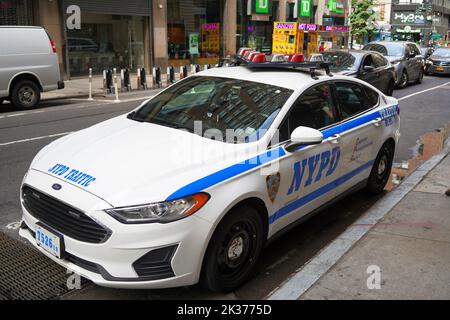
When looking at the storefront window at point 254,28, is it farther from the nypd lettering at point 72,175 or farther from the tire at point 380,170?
the nypd lettering at point 72,175

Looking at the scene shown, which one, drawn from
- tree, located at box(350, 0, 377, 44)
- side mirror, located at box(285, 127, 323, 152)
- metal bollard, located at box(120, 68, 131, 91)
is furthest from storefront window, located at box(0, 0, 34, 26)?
tree, located at box(350, 0, 377, 44)

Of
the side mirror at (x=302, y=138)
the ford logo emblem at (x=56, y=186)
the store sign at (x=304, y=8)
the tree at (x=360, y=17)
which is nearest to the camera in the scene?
the ford logo emblem at (x=56, y=186)

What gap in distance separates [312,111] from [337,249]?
1259 millimetres

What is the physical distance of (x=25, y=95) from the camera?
12945 mm

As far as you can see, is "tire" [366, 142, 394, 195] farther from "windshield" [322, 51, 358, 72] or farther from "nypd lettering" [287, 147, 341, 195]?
"windshield" [322, 51, 358, 72]

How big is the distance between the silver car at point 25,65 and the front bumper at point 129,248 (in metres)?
10.5

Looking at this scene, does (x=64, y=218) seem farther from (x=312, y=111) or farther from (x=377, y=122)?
(x=377, y=122)

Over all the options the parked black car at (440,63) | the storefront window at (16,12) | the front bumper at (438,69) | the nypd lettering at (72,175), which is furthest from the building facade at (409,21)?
the nypd lettering at (72,175)

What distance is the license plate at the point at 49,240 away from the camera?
324cm

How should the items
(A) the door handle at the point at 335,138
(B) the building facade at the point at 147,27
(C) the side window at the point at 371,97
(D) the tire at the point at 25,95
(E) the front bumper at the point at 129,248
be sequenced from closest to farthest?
(E) the front bumper at the point at 129,248 < (A) the door handle at the point at 335,138 < (C) the side window at the point at 371,97 < (D) the tire at the point at 25,95 < (B) the building facade at the point at 147,27

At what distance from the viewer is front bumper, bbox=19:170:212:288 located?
3045mm

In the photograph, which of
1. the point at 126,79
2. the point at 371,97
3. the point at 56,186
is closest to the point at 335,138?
the point at 371,97

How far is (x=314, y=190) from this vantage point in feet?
14.4

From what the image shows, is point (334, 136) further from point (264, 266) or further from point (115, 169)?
point (115, 169)
